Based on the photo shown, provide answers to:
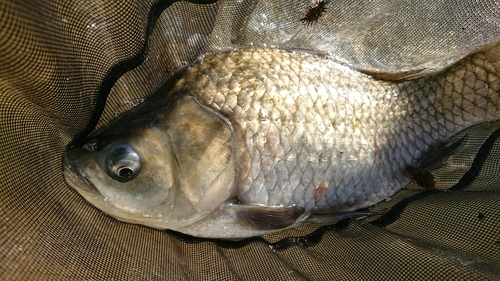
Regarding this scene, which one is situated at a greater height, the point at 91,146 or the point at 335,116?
the point at 335,116

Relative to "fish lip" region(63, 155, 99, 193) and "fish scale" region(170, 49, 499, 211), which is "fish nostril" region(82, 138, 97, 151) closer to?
"fish lip" region(63, 155, 99, 193)

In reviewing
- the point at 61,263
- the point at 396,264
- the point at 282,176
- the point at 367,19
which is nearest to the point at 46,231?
the point at 61,263

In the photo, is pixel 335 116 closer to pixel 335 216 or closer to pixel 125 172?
pixel 335 216

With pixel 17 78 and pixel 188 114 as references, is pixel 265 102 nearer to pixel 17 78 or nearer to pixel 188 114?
pixel 188 114

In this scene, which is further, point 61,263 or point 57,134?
point 57,134

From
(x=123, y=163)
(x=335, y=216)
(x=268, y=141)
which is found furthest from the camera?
(x=335, y=216)

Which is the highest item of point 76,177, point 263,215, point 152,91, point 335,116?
point 335,116

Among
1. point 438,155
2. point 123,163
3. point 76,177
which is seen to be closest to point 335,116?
point 438,155
